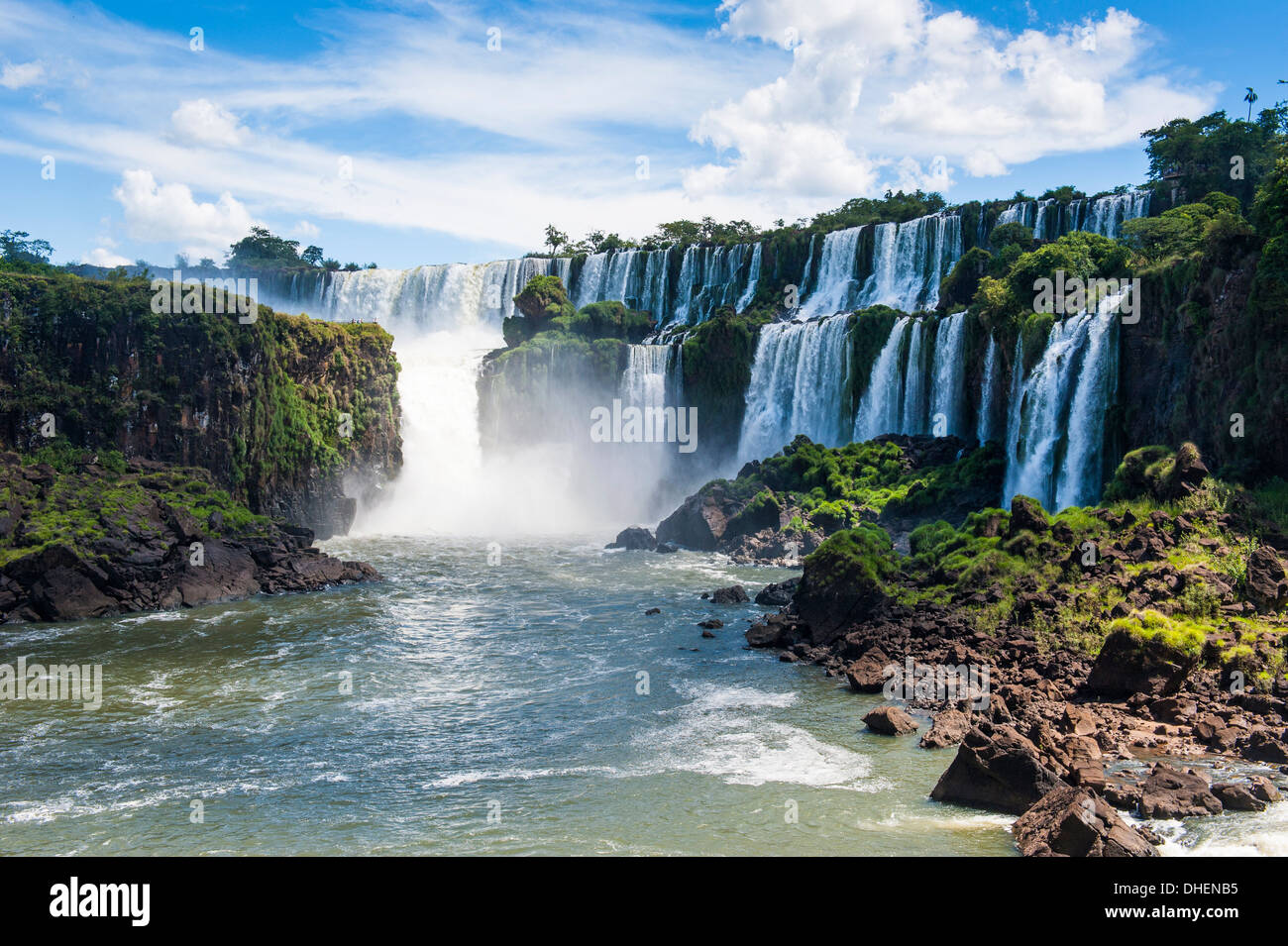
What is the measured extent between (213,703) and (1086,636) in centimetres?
1802

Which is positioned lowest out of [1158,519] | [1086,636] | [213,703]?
[213,703]

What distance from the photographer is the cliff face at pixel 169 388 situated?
113 feet

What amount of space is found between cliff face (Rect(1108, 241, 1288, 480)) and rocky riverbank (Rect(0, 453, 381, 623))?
1005 inches

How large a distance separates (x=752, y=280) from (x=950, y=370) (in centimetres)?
2616

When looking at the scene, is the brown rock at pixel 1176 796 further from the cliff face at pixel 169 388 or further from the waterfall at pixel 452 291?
the waterfall at pixel 452 291

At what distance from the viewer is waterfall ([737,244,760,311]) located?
212 ft

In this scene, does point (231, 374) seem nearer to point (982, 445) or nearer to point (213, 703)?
point (213, 703)

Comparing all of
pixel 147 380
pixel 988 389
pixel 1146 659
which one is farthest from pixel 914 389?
pixel 147 380

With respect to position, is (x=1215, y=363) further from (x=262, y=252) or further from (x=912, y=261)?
(x=262, y=252)

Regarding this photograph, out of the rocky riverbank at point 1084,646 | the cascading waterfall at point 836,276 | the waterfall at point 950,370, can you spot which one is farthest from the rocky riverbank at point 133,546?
the cascading waterfall at point 836,276

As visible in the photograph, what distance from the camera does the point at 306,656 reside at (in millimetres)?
23594

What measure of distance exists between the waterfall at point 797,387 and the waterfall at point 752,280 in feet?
45.2

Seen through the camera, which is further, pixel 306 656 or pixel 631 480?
pixel 631 480
